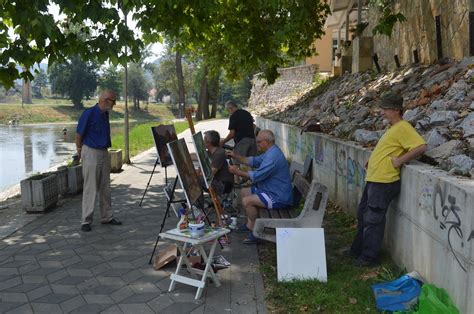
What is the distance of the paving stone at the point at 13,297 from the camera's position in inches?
175

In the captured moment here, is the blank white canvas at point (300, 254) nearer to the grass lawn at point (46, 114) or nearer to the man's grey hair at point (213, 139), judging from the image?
the man's grey hair at point (213, 139)

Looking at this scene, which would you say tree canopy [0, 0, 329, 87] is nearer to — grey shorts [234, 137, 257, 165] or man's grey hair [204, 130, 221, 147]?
man's grey hair [204, 130, 221, 147]

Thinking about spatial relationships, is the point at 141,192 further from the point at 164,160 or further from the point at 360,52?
the point at 360,52

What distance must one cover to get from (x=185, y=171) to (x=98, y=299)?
5.05 feet

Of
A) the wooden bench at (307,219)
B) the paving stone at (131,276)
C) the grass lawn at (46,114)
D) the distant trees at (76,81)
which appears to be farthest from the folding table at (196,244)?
the distant trees at (76,81)

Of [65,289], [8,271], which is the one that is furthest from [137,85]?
[65,289]

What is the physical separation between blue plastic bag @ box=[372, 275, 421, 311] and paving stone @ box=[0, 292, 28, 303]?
9.96ft

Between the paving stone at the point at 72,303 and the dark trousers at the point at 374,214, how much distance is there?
9.01 feet

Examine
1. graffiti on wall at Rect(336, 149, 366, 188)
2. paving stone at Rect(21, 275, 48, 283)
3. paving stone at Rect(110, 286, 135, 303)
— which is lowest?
paving stone at Rect(110, 286, 135, 303)

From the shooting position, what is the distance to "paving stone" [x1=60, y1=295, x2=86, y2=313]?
428cm

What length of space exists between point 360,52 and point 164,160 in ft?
27.4

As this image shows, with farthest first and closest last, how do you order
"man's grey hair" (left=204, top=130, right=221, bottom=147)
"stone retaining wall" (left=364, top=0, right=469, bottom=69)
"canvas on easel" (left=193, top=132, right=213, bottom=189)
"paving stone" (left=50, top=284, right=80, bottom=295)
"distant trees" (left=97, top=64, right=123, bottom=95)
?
1. "distant trees" (left=97, top=64, right=123, bottom=95)
2. "stone retaining wall" (left=364, top=0, right=469, bottom=69)
3. "man's grey hair" (left=204, top=130, right=221, bottom=147)
4. "canvas on easel" (left=193, top=132, right=213, bottom=189)
5. "paving stone" (left=50, top=284, right=80, bottom=295)

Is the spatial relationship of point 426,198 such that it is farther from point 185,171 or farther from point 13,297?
point 13,297

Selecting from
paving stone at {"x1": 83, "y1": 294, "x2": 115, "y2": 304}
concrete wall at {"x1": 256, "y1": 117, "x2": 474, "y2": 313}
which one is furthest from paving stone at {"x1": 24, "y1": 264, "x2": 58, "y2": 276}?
concrete wall at {"x1": 256, "y1": 117, "x2": 474, "y2": 313}
